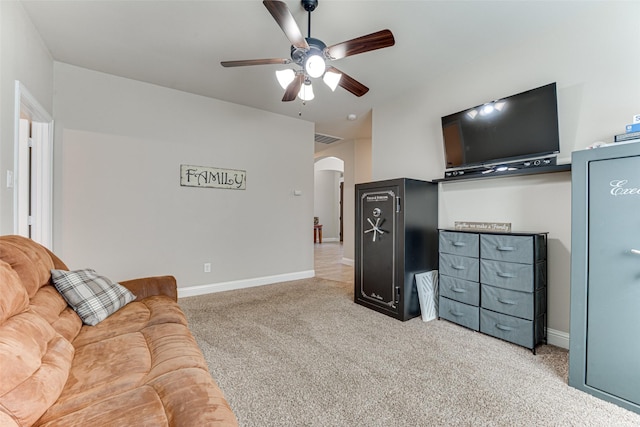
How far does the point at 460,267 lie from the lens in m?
2.75

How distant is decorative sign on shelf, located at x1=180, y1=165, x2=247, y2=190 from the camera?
12.4 feet

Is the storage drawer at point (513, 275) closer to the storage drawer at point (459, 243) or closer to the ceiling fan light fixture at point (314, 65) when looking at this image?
the storage drawer at point (459, 243)

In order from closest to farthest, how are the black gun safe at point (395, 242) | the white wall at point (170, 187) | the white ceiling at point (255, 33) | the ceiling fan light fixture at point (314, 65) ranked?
the ceiling fan light fixture at point (314, 65), the white ceiling at point (255, 33), the black gun safe at point (395, 242), the white wall at point (170, 187)

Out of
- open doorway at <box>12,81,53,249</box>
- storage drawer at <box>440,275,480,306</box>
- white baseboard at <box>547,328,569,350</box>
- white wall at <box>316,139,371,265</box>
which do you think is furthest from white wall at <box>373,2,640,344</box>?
open doorway at <box>12,81,53,249</box>

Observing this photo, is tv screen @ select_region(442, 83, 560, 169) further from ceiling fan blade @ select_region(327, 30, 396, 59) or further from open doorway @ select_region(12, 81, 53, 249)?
open doorway @ select_region(12, 81, 53, 249)

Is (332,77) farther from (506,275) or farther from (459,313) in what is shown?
(459,313)

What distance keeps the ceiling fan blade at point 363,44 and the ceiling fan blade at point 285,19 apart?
215 millimetres

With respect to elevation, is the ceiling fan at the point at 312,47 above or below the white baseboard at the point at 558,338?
above

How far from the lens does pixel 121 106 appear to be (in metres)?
3.38

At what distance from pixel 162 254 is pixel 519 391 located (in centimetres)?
371

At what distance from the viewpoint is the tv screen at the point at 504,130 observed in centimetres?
232

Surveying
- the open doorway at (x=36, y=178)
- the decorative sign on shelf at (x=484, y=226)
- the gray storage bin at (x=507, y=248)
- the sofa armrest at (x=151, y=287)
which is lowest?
the sofa armrest at (x=151, y=287)

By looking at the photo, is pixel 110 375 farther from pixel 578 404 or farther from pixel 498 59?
pixel 498 59

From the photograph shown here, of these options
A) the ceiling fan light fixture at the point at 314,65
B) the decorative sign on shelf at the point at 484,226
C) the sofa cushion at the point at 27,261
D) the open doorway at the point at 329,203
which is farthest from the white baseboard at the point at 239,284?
the open doorway at the point at 329,203
